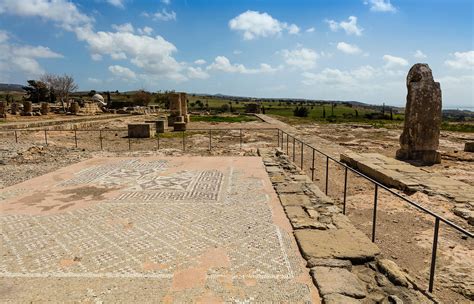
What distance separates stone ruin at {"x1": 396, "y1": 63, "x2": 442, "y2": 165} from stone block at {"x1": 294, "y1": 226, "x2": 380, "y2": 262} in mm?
9970

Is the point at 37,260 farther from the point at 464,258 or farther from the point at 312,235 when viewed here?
the point at 464,258

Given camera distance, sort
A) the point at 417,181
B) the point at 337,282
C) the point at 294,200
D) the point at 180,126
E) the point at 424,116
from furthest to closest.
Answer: the point at 180,126
the point at 424,116
the point at 417,181
the point at 294,200
the point at 337,282

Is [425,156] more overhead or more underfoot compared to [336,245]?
more overhead

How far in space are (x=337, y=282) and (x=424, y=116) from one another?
12.2 meters

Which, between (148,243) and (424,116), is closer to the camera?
(148,243)

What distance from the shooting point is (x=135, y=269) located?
4.62 meters

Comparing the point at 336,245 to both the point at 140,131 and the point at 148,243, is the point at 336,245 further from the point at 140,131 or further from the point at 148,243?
the point at 140,131

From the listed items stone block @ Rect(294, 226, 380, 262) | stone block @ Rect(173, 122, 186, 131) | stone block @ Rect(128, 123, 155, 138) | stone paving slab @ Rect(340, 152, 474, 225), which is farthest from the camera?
stone block @ Rect(173, 122, 186, 131)

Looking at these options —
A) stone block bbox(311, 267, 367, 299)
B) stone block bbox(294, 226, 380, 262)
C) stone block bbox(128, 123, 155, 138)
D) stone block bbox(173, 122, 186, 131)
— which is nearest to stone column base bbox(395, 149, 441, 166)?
stone block bbox(294, 226, 380, 262)

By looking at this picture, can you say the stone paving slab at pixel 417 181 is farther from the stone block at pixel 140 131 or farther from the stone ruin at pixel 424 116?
the stone block at pixel 140 131

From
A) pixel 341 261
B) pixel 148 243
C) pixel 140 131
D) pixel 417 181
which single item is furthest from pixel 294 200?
pixel 140 131

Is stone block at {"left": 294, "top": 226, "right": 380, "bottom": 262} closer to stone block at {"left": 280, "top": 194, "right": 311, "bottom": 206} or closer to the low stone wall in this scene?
the low stone wall

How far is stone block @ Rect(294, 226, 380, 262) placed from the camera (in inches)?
196

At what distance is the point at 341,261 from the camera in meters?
4.83
